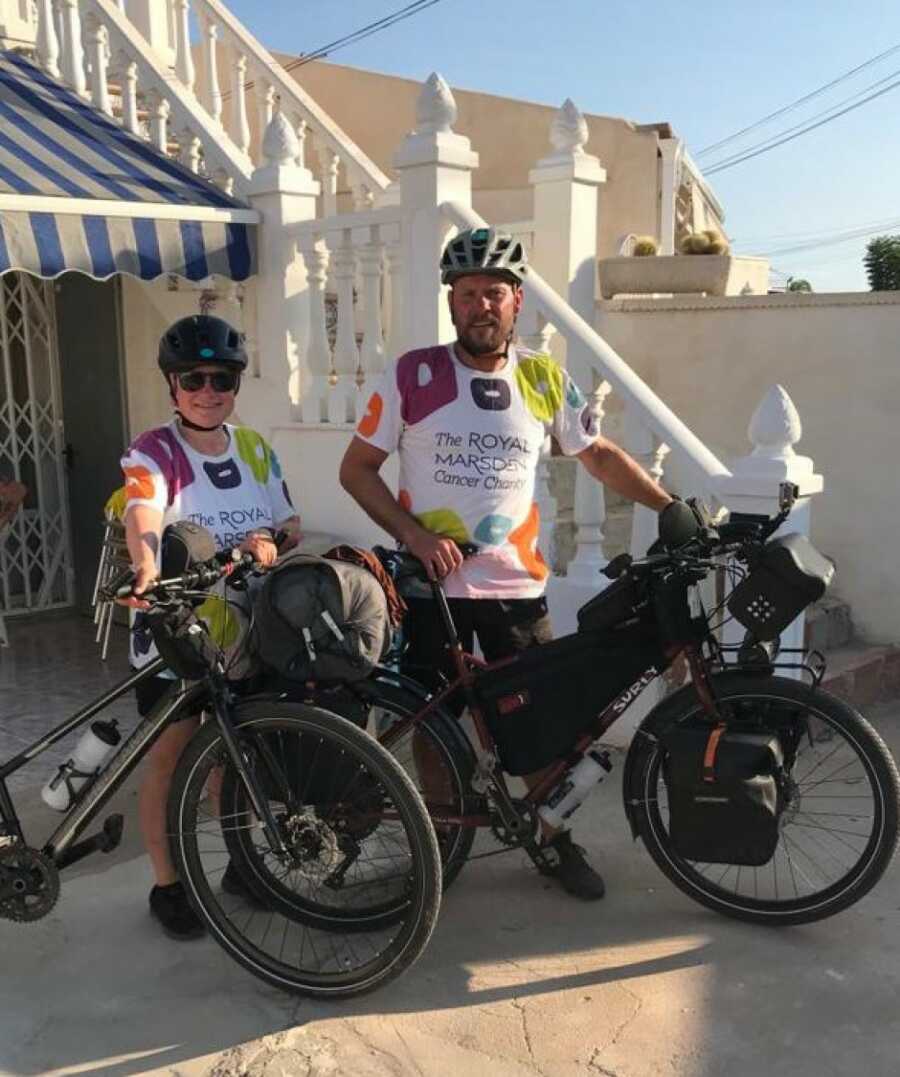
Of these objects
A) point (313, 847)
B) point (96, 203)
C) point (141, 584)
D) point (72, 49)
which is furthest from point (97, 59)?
point (313, 847)

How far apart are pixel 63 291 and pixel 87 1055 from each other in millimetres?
4891

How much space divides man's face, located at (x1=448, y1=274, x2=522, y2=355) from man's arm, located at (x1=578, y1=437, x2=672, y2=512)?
0.45m

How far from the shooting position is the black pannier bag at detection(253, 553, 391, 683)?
8.55 ft

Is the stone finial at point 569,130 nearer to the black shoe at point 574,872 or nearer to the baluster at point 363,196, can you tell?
the baluster at point 363,196

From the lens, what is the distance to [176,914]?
295cm

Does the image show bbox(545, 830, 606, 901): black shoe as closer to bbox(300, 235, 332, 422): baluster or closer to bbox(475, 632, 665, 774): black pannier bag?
bbox(475, 632, 665, 774): black pannier bag

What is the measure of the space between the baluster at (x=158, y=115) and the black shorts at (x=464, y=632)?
12.5ft

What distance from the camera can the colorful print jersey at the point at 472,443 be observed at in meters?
2.95

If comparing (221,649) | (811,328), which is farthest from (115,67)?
(221,649)

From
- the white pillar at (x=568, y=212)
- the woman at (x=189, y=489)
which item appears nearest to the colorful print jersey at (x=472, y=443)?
the woman at (x=189, y=489)

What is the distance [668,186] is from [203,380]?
25.8 ft

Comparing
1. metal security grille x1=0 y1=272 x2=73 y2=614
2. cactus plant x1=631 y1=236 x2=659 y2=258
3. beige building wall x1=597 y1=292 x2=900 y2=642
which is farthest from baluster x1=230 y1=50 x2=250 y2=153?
beige building wall x1=597 y1=292 x2=900 y2=642

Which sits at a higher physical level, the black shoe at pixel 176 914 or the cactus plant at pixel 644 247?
the cactus plant at pixel 644 247

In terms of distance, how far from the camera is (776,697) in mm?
2797
